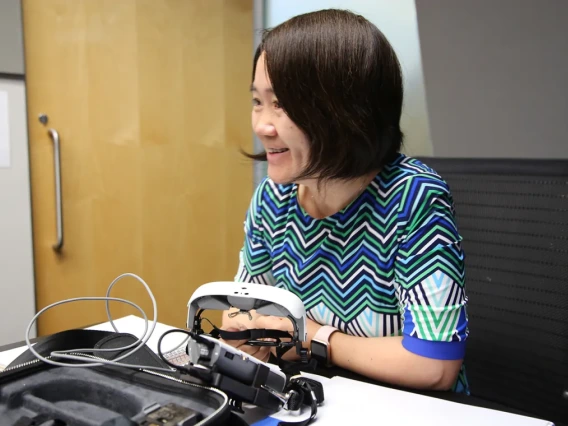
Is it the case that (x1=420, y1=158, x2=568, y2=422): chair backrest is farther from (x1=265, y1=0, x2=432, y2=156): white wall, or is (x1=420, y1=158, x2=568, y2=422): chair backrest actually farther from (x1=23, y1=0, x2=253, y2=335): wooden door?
(x1=23, y1=0, x2=253, y2=335): wooden door

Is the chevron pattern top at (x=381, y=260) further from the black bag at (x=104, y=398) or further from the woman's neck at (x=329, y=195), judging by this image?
the black bag at (x=104, y=398)

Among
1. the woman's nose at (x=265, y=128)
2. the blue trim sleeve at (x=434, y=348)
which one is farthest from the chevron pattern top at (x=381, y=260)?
the woman's nose at (x=265, y=128)

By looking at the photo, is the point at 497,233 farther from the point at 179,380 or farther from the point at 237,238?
the point at 237,238

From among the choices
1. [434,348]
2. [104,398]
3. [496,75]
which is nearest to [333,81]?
[434,348]

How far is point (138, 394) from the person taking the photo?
61 cm

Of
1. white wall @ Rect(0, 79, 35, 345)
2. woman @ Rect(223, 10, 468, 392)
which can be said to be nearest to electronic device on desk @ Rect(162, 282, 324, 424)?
woman @ Rect(223, 10, 468, 392)

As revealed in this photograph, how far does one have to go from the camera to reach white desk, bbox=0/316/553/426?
0.68 meters

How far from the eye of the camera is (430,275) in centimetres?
88

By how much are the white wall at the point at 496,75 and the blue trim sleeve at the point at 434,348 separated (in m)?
1.26

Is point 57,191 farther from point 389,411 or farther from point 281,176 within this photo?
point 389,411

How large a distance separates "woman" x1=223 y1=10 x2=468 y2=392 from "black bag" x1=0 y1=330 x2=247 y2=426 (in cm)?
28

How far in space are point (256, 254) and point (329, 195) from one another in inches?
7.9

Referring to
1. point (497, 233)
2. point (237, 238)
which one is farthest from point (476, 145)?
point (237, 238)

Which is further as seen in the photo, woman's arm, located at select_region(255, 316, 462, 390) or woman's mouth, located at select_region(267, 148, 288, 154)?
woman's mouth, located at select_region(267, 148, 288, 154)
